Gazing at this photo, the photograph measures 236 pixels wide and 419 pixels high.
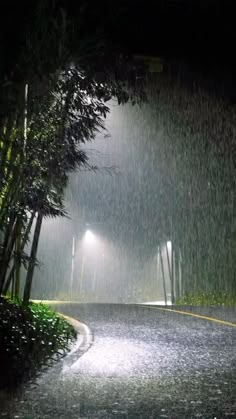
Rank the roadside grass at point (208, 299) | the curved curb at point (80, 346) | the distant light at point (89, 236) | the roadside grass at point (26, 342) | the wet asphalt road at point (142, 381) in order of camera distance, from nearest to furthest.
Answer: the wet asphalt road at point (142, 381) → the roadside grass at point (26, 342) → the curved curb at point (80, 346) → the roadside grass at point (208, 299) → the distant light at point (89, 236)

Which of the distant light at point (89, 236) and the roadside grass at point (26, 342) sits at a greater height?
the distant light at point (89, 236)

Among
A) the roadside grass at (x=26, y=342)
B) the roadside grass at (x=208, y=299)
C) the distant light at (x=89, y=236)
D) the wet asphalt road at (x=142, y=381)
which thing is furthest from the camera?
the distant light at (x=89, y=236)

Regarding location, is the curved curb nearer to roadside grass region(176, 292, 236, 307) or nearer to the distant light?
roadside grass region(176, 292, 236, 307)

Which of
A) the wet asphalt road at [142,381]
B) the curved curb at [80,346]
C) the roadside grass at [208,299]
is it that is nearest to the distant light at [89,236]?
the roadside grass at [208,299]

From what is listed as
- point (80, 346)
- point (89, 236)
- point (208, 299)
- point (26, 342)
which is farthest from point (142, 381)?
point (89, 236)

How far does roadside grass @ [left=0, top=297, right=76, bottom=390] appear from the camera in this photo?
5855 millimetres

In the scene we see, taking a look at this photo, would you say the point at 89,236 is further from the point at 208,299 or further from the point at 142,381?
the point at 142,381

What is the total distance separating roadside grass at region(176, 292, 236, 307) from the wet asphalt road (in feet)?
37.1

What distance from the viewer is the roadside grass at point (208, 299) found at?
21.4m

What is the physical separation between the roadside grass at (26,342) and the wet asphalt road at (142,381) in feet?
0.79

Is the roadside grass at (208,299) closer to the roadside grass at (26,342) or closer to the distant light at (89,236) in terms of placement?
the distant light at (89,236)

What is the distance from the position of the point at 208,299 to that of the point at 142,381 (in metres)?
16.5

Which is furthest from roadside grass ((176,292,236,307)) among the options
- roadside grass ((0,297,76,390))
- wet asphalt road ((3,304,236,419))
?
roadside grass ((0,297,76,390))

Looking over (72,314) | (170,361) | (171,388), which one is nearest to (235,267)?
(72,314)
